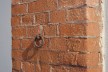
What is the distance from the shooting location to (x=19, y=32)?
1316mm

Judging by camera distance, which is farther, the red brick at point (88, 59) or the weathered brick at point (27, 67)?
the weathered brick at point (27, 67)

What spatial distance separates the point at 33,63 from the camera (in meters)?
1.23

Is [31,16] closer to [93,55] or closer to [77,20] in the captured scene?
[77,20]

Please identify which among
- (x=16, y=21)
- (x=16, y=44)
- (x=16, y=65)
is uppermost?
(x=16, y=21)

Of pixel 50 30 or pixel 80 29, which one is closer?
pixel 80 29

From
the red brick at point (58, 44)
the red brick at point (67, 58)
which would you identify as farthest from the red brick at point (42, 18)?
the red brick at point (67, 58)

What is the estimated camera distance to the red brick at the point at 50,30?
43.5 inches

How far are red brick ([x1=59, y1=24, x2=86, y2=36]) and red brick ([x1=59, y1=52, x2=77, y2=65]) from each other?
10 centimetres

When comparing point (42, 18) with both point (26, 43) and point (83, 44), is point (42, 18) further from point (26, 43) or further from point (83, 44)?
point (83, 44)

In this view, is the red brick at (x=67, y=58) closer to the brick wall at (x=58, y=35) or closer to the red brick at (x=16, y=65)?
the brick wall at (x=58, y=35)

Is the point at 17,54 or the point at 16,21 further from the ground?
the point at 16,21

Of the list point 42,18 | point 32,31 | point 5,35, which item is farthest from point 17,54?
point 5,35

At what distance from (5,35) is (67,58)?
143cm

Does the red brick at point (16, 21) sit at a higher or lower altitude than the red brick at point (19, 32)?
higher
